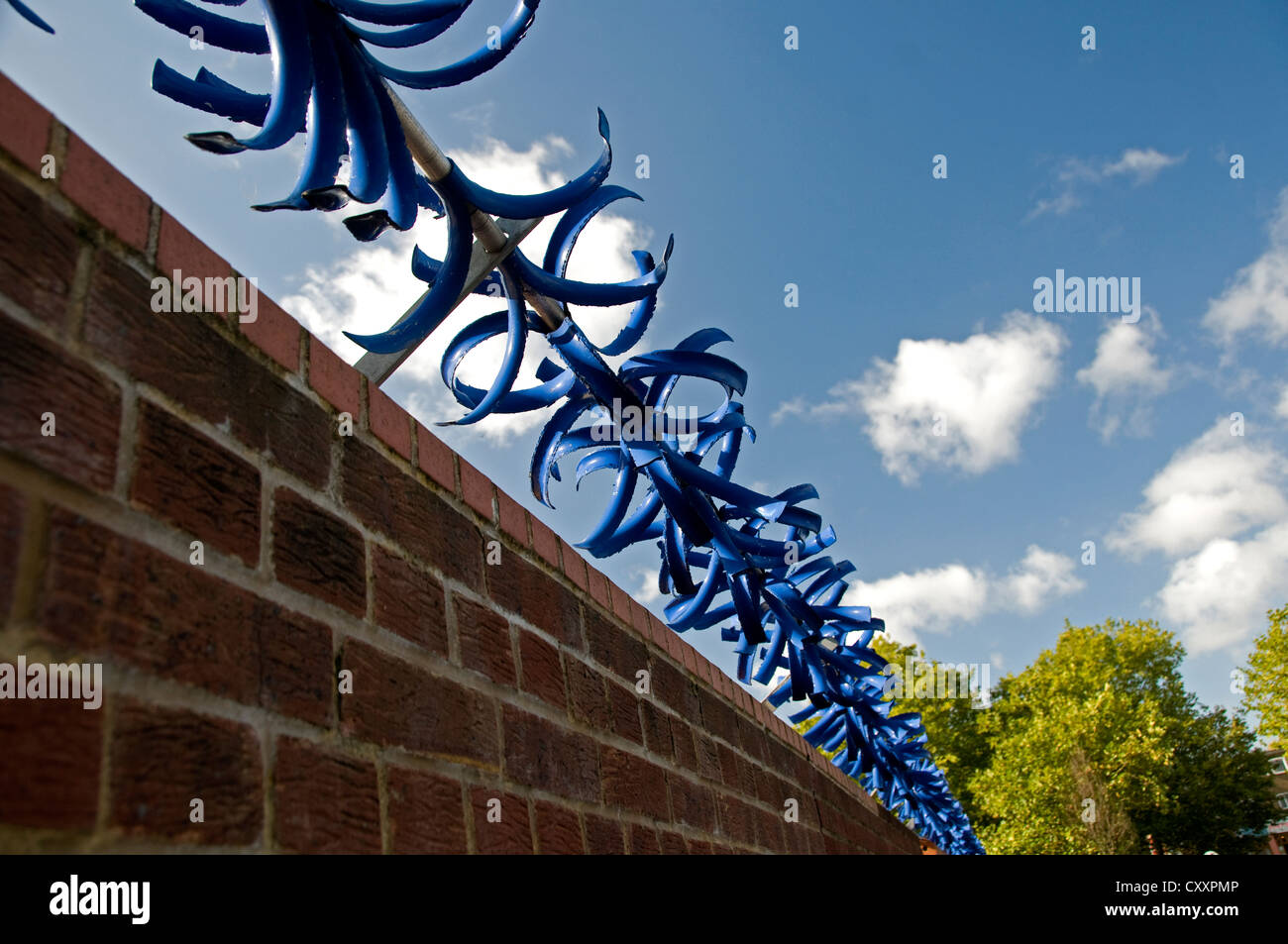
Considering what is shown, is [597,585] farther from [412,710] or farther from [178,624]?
[178,624]

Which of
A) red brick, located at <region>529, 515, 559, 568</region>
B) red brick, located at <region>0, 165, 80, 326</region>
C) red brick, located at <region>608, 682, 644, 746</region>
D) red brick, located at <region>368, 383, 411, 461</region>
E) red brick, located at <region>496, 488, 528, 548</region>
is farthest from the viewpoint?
red brick, located at <region>608, 682, 644, 746</region>

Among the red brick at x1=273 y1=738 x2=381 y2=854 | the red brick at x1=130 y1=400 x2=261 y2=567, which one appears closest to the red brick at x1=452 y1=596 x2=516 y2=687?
the red brick at x1=273 y1=738 x2=381 y2=854

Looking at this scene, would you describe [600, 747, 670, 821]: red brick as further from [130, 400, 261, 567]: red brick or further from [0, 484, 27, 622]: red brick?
[0, 484, 27, 622]: red brick

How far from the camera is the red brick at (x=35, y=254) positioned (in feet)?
2.30

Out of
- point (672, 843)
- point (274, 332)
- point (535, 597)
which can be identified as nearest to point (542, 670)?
point (535, 597)

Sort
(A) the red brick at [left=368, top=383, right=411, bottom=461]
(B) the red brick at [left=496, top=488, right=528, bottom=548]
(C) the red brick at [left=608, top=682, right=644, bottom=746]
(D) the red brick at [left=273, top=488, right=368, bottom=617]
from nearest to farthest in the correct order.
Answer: (D) the red brick at [left=273, top=488, right=368, bottom=617], (A) the red brick at [left=368, top=383, right=411, bottom=461], (B) the red brick at [left=496, top=488, right=528, bottom=548], (C) the red brick at [left=608, top=682, right=644, bottom=746]

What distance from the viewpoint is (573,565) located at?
69.0 inches

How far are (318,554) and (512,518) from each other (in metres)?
0.59

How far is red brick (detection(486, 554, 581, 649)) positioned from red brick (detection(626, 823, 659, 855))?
1.22 ft

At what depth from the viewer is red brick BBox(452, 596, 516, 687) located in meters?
1.25

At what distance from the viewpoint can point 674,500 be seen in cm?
190

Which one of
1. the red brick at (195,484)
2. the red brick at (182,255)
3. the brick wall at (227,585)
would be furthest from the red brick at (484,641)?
the red brick at (182,255)
